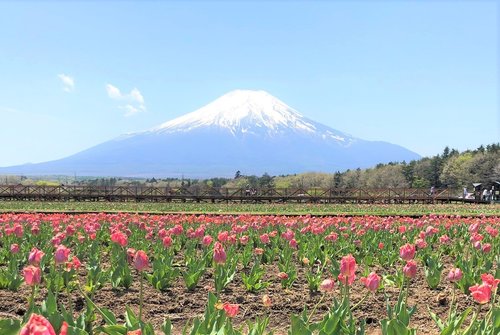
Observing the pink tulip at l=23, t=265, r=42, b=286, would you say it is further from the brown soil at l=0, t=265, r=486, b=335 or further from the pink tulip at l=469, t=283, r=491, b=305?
the pink tulip at l=469, t=283, r=491, b=305

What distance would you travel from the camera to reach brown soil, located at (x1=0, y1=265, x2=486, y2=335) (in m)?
5.77

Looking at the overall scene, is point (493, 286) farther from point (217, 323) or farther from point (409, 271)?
point (217, 323)

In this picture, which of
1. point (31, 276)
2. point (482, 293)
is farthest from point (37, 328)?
point (482, 293)

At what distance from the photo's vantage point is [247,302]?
636cm

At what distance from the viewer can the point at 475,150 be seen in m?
92.2

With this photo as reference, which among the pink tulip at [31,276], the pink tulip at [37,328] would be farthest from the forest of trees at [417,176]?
the pink tulip at [37,328]

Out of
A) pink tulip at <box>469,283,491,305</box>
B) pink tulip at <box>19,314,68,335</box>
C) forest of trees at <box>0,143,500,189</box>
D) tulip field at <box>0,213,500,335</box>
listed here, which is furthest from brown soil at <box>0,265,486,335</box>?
forest of trees at <box>0,143,500,189</box>

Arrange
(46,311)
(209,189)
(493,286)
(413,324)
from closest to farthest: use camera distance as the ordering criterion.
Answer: (46,311)
(493,286)
(413,324)
(209,189)

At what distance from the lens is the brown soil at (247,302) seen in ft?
18.9

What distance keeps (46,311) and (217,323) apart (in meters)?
1.21

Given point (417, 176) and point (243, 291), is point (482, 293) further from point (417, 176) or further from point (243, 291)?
point (417, 176)

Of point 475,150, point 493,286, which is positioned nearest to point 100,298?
point 493,286

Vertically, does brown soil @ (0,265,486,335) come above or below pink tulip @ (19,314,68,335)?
below

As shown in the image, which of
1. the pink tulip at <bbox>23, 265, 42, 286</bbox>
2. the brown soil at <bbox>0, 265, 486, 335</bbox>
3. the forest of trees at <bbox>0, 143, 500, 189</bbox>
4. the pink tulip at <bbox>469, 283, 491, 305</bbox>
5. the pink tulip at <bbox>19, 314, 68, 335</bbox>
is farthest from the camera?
the forest of trees at <bbox>0, 143, 500, 189</bbox>
